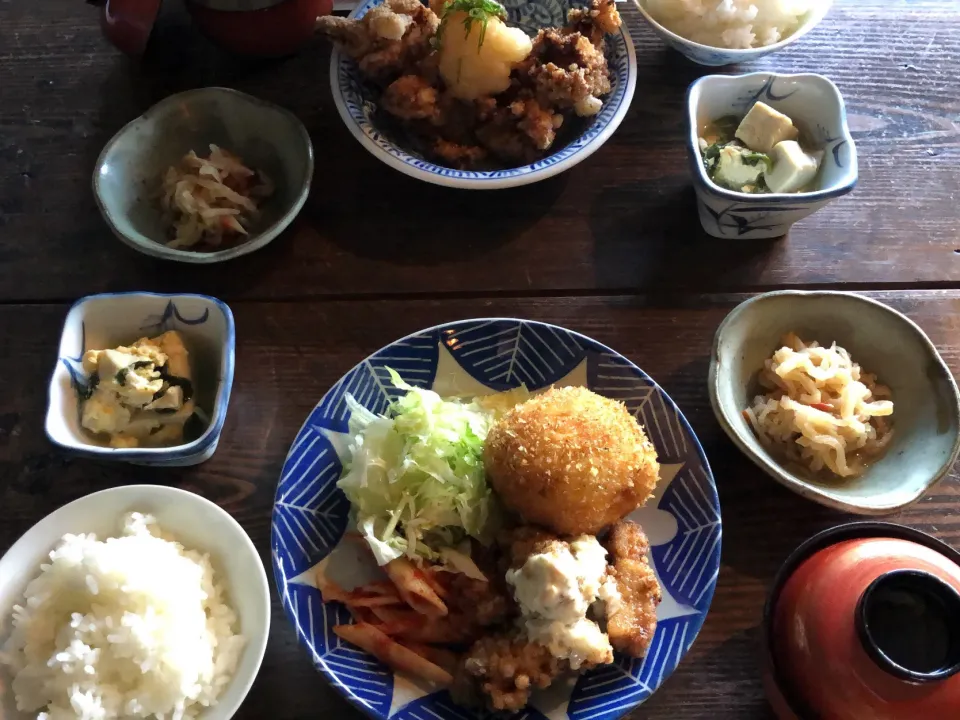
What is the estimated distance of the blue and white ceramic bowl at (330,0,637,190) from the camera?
1589 millimetres

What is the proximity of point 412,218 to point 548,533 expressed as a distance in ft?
2.76

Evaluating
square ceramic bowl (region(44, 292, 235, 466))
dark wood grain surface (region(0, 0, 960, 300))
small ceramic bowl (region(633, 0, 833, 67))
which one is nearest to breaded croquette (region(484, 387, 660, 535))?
dark wood grain surface (region(0, 0, 960, 300))

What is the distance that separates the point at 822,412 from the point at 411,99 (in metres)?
1.11

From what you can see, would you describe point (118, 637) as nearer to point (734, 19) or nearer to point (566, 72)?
point (566, 72)

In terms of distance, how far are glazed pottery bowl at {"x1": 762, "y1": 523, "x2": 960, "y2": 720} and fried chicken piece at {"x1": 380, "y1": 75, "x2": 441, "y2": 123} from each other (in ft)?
3.96

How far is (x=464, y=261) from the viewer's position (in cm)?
169

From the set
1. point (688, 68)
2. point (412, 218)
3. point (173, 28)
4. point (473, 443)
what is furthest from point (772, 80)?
point (173, 28)

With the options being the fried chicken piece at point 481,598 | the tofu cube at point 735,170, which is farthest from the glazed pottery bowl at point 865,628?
the tofu cube at point 735,170

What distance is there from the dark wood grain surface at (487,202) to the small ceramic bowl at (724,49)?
86mm

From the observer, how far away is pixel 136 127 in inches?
65.4

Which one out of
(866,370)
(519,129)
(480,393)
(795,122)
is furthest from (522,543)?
(795,122)

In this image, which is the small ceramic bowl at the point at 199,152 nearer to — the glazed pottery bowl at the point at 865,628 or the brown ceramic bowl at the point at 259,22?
the brown ceramic bowl at the point at 259,22

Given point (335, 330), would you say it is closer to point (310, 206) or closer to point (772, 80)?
point (310, 206)

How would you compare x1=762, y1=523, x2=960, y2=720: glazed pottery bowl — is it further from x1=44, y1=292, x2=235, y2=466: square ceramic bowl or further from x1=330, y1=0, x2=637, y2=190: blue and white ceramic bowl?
x1=44, y1=292, x2=235, y2=466: square ceramic bowl
